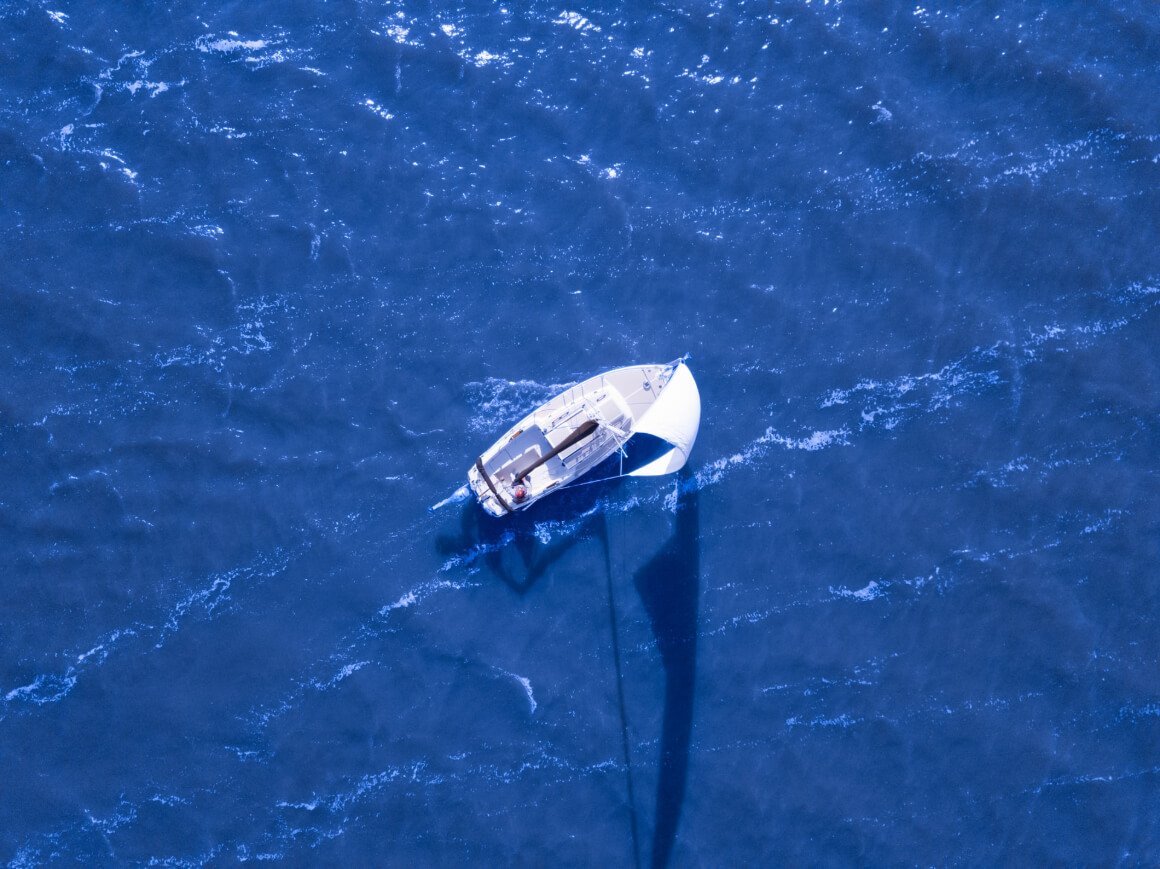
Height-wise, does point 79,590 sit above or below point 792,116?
below

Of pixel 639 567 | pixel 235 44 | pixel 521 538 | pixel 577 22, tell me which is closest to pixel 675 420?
pixel 639 567

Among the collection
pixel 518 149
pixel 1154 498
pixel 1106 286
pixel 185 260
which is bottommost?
pixel 1154 498

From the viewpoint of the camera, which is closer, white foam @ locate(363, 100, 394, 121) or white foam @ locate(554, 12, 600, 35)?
white foam @ locate(363, 100, 394, 121)

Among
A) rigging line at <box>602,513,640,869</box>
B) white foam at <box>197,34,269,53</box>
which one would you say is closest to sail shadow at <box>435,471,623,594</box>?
rigging line at <box>602,513,640,869</box>

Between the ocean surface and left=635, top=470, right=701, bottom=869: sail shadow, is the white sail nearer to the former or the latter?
the ocean surface

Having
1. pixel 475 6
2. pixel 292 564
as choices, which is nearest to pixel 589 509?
pixel 292 564

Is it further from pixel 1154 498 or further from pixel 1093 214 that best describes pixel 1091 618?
pixel 1093 214

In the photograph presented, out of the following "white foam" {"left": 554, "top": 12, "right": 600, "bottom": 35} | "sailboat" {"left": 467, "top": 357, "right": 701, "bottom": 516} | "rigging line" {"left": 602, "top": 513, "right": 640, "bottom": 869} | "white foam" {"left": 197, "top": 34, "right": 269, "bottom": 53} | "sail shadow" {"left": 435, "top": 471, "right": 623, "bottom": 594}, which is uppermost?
"white foam" {"left": 197, "top": 34, "right": 269, "bottom": 53}
